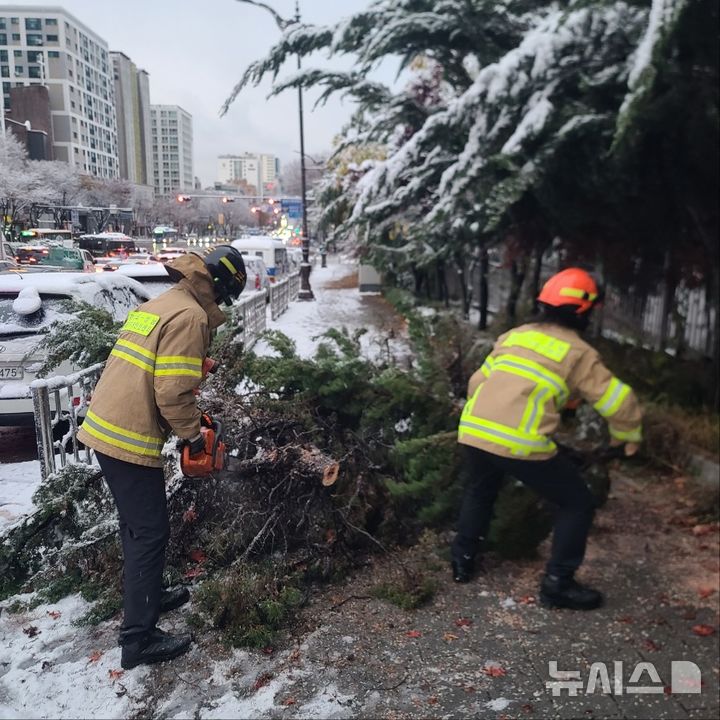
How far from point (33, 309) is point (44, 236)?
1.23m

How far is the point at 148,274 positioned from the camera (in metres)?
4.21

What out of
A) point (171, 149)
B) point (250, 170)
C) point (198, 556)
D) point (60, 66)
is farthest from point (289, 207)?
point (198, 556)

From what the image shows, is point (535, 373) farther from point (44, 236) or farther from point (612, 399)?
point (44, 236)

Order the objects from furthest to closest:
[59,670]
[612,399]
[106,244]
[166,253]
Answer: [166,253]
[106,244]
[612,399]
[59,670]

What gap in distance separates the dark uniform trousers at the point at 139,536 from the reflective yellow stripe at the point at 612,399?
2.24m

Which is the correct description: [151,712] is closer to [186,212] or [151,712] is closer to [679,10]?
[186,212]

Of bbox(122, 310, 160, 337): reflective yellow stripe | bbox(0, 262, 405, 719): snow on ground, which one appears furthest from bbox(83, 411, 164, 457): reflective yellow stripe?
bbox(0, 262, 405, 719): snow on ground

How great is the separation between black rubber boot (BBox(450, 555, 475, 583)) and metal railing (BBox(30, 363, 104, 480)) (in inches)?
100.0

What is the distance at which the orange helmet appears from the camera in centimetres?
331

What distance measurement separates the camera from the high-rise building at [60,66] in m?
3.07

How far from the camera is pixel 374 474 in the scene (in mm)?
4109

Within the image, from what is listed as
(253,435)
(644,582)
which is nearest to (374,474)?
(253,435)

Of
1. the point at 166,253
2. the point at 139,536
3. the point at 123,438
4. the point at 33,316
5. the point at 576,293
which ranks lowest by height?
the point at 139,536

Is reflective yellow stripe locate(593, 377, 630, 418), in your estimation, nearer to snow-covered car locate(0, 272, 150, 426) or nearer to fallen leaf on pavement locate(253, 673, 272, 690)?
fallen leaf on pavement locate(253, 673, 272, 690)
